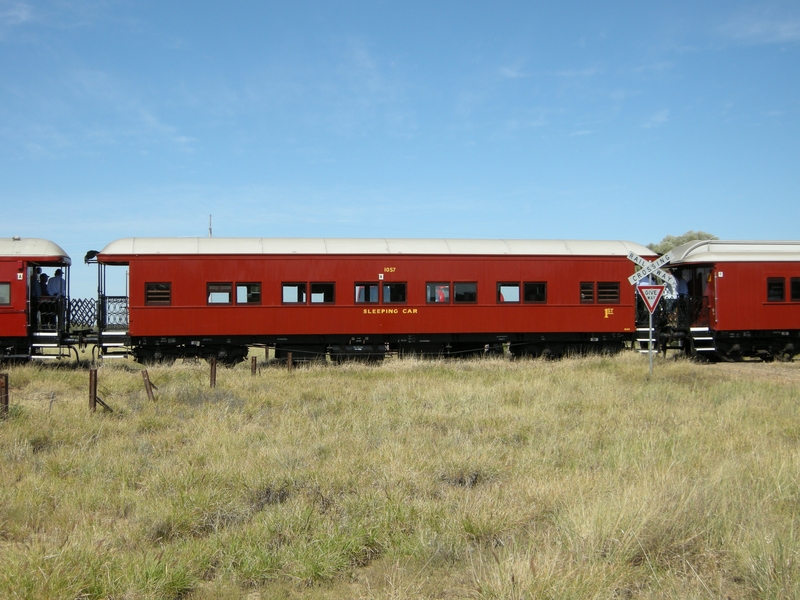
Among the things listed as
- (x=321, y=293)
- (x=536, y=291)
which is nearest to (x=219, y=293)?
(x=321, y=293)

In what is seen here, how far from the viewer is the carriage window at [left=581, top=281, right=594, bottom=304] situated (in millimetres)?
20328

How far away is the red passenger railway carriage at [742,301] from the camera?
20.7 meters

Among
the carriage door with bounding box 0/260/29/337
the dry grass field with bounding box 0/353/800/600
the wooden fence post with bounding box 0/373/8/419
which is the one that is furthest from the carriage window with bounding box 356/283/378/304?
the wooden fence post with bounding box 0/373/8/419

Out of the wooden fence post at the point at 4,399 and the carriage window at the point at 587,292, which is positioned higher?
the carriage window at the point at 587,292

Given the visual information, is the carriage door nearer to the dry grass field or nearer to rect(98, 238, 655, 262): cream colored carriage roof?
rect(98, 238, 655, 262): cream colored carriage roof

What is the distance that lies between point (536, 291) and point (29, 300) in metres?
14.0

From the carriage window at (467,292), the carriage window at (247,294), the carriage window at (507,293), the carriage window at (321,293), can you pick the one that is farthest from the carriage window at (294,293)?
the carriage window at (507,293)

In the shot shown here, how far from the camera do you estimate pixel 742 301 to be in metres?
20.8

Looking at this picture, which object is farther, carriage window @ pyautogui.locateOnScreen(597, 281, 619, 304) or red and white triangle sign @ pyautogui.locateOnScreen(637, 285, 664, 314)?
carriage window @ pyautogui.locateOnScreen(597, 281, 619, 304)

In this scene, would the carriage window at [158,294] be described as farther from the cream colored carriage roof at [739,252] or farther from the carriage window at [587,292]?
the cream colored carriage roof at [739,252]

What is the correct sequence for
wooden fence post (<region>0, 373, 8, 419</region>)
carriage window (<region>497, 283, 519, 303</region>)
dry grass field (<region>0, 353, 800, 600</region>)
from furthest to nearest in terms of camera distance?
carriage window (<region>497, 283, 519, 303</region>), wooden fence post (<region>0, 373, 8, 419</region>), dry grass field (<region>0, 353, 800, 600</region>)

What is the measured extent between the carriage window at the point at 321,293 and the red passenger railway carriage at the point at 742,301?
A: 10704mm

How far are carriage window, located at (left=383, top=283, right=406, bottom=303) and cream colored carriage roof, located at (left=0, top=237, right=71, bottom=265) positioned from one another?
357 inches

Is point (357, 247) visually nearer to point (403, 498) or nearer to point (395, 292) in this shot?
point (395, 292)
